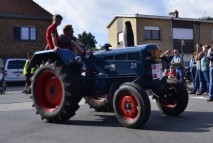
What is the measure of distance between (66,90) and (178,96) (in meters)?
2.53

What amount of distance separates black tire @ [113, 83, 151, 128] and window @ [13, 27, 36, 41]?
25.1 meters

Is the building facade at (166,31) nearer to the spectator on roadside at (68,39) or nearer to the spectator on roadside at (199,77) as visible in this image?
the spectator on roadside at (199,77)

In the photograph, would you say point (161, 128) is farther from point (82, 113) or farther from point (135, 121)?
point (82, 113)

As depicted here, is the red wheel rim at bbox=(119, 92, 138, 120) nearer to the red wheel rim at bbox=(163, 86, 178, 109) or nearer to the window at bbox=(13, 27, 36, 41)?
the red wheel rim at bbox=(163, 86, 178, 109)

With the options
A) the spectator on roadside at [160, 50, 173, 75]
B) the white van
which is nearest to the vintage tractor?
the spectator on roadside at [160, 50, 173, 75]

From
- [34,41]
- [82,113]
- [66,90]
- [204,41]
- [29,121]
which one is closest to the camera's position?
[66,90]

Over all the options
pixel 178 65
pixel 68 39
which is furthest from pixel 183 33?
pixel 68 39

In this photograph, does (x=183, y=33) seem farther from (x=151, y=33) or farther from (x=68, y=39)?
(x=68, y=39)

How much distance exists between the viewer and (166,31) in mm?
39438

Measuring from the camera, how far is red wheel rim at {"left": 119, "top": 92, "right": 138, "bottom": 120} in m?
7.11

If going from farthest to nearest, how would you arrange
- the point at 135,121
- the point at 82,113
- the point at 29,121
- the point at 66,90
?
the point at 82,113 < the point at 29,121 < the point at 66,90 < the point at 135,121

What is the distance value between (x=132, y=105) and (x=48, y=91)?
227cm

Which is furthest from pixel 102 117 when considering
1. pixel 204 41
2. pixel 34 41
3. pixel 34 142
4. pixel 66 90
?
pixel 204 41

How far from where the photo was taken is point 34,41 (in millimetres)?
31562
